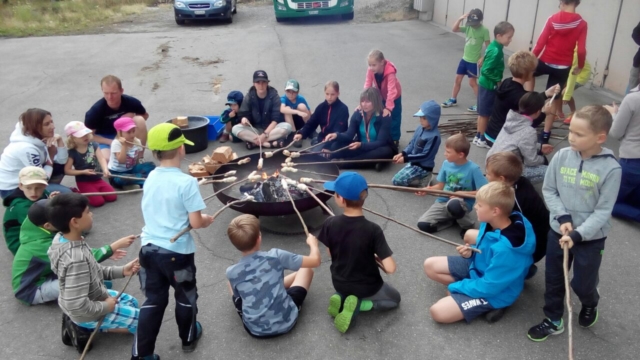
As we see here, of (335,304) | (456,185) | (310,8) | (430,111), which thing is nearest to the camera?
(335,304)

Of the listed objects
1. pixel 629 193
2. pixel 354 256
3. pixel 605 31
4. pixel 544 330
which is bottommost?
pixel 544 330

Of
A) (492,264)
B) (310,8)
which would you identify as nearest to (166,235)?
(492,264)

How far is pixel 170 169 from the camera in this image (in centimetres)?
326

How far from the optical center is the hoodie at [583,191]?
3.21 m

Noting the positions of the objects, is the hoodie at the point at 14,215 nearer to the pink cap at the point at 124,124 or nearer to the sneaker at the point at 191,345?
the pink cap at the point at 124,124

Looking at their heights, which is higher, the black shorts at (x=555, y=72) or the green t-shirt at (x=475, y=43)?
the green t-shirt at (x=475, y=43)

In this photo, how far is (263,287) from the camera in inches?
135

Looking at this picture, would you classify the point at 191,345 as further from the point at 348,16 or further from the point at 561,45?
the point at 348,16

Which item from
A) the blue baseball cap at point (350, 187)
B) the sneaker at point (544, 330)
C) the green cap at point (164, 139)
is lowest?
the sneaker at point (544, 330)

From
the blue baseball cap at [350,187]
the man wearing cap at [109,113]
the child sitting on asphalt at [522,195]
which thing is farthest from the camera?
the man wearing cap at [109,113]

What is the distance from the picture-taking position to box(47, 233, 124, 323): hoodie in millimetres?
3217

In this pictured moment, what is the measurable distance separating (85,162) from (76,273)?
2829mm

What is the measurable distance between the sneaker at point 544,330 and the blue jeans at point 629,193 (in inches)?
82.2

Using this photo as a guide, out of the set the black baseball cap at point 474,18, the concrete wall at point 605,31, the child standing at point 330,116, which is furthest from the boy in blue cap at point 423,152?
the concrete wall at point 605,31
